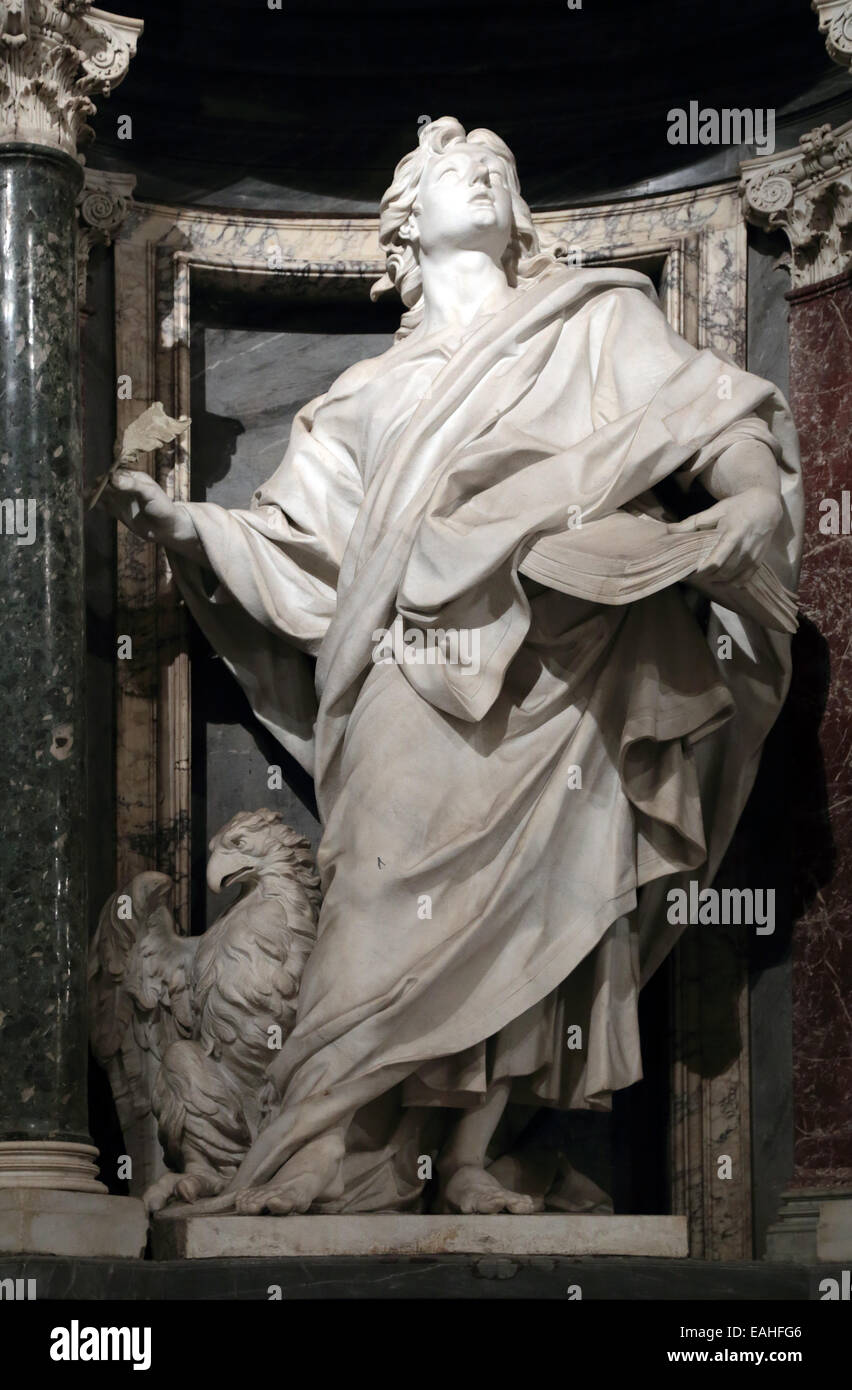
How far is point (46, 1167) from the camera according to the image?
23.8 ft

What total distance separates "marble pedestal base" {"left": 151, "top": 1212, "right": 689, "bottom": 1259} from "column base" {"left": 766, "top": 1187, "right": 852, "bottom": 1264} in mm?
464

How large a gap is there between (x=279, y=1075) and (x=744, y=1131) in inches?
64.5

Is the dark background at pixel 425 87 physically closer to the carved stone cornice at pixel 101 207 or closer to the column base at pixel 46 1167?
the carved stone cornice at pixel 101 207

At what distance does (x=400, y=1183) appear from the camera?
297 inches

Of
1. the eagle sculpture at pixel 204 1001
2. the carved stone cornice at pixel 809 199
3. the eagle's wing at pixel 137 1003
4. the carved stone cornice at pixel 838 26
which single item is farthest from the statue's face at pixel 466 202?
the eagle's wing at pixel 137 1003

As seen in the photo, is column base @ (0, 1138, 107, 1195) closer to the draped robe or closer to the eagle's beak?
the draped robe

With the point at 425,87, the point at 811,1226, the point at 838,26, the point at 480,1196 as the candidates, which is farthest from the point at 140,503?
the point at 811,1226

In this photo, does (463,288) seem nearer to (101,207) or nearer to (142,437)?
(142,437)

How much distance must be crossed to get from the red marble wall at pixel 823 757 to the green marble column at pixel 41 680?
220 cm

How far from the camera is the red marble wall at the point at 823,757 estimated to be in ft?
26.7

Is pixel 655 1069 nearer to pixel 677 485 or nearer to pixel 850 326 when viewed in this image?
pixel 677 485

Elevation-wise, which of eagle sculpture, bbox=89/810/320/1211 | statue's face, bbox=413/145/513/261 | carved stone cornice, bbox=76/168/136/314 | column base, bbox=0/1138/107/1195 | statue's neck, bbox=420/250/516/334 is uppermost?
carved stone cornice, bbox=76/168/136/314

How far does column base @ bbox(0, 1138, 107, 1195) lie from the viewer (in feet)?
23.7

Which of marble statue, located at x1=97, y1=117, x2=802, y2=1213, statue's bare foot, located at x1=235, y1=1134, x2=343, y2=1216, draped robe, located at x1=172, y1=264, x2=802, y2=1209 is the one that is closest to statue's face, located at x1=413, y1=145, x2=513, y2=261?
marble statue, located at x1=97, y1=117, x2=802, y2=1213
